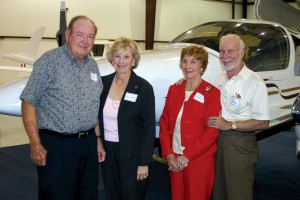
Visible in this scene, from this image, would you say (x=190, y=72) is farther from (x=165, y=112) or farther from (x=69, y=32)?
(x=69, y=32)

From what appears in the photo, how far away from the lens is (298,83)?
498 cm

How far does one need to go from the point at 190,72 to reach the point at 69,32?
2.91ft

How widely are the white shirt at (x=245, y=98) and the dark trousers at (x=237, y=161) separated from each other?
150mm

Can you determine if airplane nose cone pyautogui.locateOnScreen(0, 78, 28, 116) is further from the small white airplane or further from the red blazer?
the red blazer

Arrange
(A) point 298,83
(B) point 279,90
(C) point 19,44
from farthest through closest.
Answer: (C) point 19,44 < (A) point 298,83 < (B) point 279,90

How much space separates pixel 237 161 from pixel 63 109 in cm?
133

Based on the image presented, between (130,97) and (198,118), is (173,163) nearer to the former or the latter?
(198,118)

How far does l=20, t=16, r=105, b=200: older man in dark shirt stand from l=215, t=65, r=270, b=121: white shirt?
3.15 ft

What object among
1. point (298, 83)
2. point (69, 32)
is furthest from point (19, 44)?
point (69, 32)

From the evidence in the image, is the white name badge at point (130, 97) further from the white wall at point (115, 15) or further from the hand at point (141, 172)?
the white wall at point (115, 15)

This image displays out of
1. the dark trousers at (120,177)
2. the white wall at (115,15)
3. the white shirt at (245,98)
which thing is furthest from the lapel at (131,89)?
the white wall at (115,15)

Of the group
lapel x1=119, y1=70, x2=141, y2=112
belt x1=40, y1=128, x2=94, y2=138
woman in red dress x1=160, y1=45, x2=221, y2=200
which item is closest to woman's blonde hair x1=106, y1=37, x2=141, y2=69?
lapel x1=119, y1=70, x2=141, y2=112

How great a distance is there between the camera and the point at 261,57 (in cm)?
469

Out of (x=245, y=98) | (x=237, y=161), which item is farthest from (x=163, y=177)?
(x=245, y=98)
